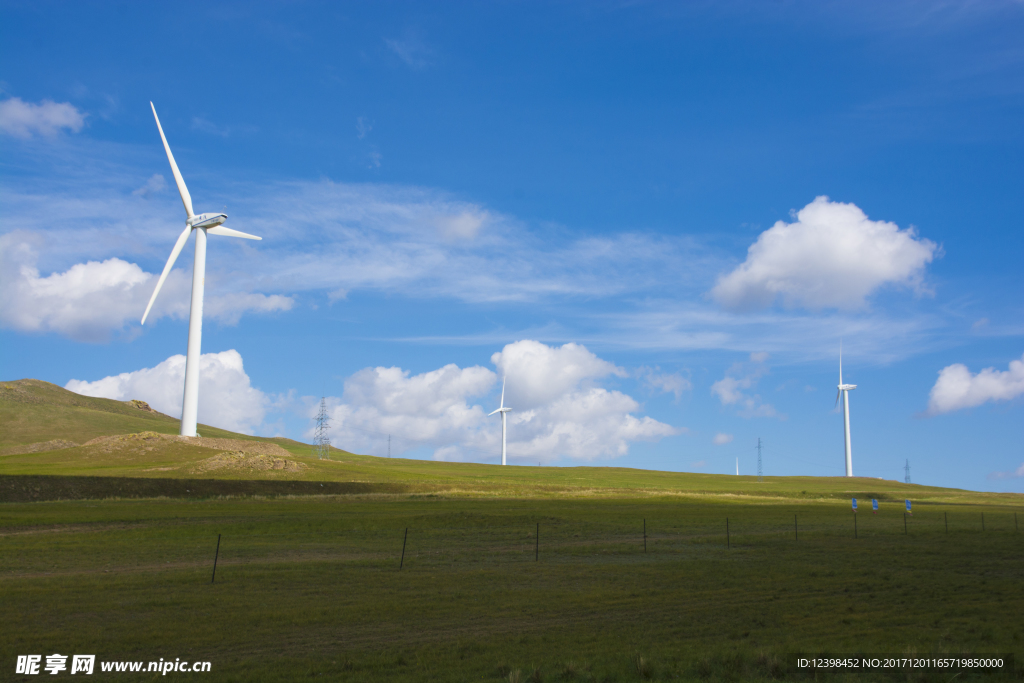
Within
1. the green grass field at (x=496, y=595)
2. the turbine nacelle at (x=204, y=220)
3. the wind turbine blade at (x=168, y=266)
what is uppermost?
the turbine nacelle at (x=204, y=220)

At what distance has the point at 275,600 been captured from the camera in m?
24.1

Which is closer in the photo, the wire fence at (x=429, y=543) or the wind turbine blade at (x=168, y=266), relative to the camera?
the wire fence at (x=429, y=543)

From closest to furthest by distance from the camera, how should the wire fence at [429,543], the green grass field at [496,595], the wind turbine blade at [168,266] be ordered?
the green grass field at [496,595]
the wire fence at [429,543]
the wind turbine blade at [168,266]

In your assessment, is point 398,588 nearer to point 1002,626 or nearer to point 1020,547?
point 1002,626

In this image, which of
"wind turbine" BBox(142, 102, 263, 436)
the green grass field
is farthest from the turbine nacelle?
the green grass field

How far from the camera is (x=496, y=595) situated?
25297 millimetres

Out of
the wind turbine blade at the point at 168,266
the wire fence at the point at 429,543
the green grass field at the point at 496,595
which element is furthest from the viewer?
the wind turbine blade at the point at 168,266

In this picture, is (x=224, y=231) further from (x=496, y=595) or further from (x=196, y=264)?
(x=496, y=595)

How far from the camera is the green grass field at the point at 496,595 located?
1673 cm

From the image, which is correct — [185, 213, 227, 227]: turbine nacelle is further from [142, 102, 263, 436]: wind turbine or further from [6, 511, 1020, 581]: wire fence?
[6, 511, 1020, 581]: wire fence

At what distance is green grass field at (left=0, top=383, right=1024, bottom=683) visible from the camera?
1673 cm

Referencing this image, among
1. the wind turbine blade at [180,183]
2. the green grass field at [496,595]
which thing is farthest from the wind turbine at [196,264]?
the green grass field at [496,595]

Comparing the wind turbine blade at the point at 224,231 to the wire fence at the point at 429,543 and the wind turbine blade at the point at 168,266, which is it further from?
the wire fence at the point at 429,543

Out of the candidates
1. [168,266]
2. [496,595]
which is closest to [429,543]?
[496,595]
